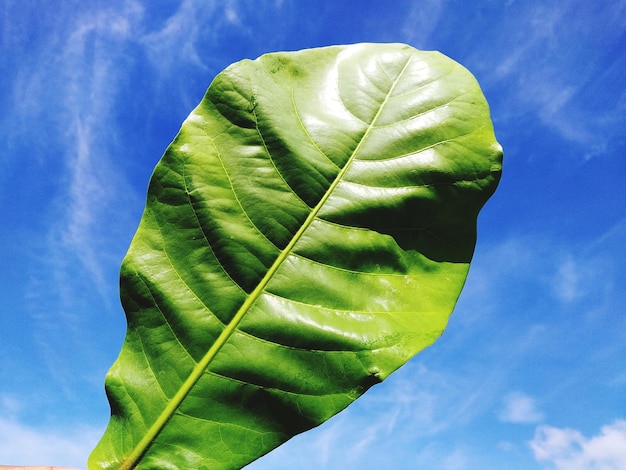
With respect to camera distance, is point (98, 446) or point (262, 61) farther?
point (262, 61)

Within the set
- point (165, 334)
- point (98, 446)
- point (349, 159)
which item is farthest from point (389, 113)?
point (98, 446)

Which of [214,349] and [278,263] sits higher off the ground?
[278,263]

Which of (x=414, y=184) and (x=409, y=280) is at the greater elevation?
(x=414, y=184)

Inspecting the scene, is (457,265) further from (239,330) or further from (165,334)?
(165,334)

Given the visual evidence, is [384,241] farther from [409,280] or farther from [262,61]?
[262,61]

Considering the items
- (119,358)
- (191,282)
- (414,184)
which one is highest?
(414,184)

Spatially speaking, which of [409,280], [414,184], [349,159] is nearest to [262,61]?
[349,159]
